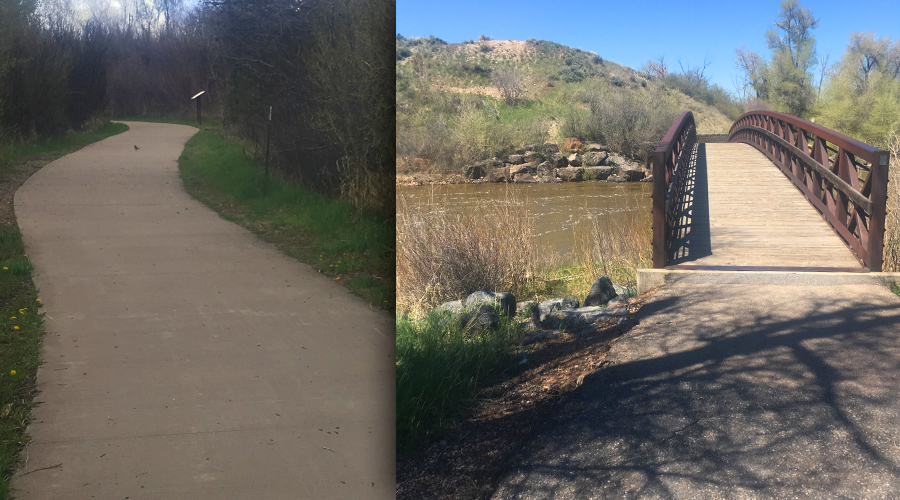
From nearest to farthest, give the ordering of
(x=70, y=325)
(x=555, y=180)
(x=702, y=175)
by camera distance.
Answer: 1. (x=70, y=325)
2. (x=702, y=175)
3. (x=555, y=180)

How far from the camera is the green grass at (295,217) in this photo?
6.05 metres

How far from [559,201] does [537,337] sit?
Result: 47.3ft

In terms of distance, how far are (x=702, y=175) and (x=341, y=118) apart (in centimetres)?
533

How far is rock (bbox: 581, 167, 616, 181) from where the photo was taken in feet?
84.5

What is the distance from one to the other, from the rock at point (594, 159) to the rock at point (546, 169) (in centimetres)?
133

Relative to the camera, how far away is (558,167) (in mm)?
26828

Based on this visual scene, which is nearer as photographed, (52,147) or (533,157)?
(52,147)

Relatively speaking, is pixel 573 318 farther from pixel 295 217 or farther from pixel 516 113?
pixel 516 113

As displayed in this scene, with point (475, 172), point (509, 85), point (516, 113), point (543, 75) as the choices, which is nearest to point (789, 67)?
point (475, 172)

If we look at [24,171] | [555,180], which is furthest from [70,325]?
[555,180]

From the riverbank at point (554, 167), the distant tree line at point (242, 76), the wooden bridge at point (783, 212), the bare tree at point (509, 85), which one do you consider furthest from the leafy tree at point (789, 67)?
the bare tree at point (509, 85)

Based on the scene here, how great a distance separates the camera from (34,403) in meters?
3.09

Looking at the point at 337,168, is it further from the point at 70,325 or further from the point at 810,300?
the point at 810,300

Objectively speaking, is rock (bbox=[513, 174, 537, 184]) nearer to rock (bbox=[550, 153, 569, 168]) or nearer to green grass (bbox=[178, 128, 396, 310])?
rock (bbox=[550, 153, 569, 168])
